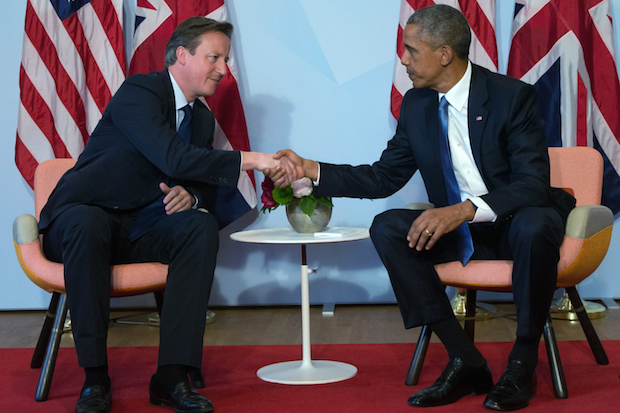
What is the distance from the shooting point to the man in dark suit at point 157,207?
1.90 metres

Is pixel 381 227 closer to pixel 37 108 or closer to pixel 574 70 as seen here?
pixel 574 70

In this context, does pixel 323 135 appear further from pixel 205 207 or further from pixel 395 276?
pixel 395 276

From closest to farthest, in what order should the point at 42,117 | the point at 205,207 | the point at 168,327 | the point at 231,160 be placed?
the point at 168,327, the point at 231,160, the point at 205,207, the point at 42,117

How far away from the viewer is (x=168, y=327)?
1.90m

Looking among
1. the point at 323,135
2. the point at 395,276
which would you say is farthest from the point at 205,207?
the point at 323,135

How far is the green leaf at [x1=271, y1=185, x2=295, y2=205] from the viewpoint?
2336 millimetres

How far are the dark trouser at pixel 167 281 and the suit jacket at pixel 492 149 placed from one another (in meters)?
0.55

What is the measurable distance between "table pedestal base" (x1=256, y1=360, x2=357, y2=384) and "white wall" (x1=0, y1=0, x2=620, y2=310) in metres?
1.13

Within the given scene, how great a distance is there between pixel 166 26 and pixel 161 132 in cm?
127

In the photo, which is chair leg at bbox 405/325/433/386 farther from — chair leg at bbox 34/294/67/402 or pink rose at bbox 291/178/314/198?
chair leg at bbox 34/294/67/402

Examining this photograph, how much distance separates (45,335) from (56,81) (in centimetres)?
140

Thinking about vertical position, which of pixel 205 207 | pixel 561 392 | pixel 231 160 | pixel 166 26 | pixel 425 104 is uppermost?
pixel 166 26

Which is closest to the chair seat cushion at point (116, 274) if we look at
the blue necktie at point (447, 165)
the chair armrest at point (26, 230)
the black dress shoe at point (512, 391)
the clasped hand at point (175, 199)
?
the chair armrest at point (26, 230)

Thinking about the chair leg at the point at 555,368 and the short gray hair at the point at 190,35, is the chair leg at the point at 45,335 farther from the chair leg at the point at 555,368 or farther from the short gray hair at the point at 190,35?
the chair leg at the point at 555,368
